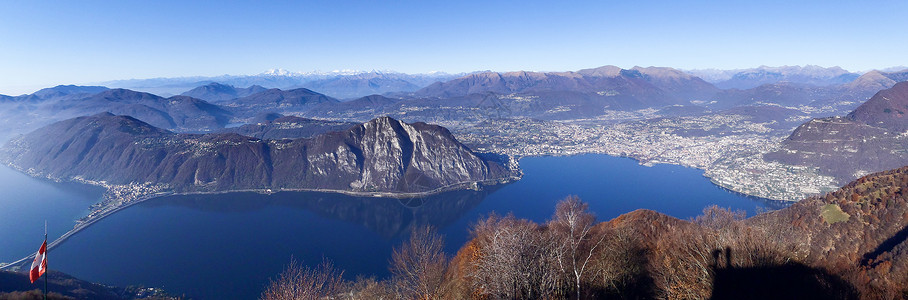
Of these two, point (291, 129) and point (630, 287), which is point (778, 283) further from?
point (291, 129)

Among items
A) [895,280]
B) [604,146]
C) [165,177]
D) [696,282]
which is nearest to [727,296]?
[696,282]

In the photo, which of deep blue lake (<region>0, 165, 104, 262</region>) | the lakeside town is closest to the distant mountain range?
the lakeside town

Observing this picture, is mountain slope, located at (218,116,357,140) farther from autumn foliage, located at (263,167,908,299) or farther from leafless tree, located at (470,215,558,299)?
leafless tree, located at (470,215,558,299)

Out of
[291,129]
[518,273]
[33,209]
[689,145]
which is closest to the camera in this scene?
[518,273]

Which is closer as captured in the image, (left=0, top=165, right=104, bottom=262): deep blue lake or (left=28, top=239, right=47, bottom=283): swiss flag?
(left=28, top=239, right=47, bottom=283): swiss flag

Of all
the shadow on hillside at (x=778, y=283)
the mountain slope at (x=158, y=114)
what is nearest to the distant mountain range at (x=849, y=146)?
the shadow on hillside at (x=778, y=283)

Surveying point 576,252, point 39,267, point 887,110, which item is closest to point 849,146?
point 887,110
